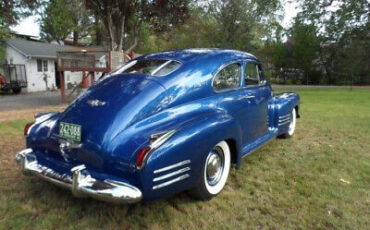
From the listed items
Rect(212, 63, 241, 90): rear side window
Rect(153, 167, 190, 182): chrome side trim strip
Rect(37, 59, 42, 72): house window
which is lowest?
Rect(153, 167, 190, 182): chrome side trim strip

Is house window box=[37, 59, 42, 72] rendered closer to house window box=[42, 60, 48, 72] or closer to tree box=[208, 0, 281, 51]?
house window box=[42, 60, 48, 72]

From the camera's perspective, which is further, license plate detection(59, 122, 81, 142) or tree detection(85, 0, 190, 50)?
tree detection(85, 0, 190, 50)

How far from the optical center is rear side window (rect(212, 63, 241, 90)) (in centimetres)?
352

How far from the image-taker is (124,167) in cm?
243

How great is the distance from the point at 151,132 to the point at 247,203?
4.46 ft

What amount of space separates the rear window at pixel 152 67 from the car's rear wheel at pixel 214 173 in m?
1.02

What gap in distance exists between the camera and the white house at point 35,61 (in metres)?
18.5

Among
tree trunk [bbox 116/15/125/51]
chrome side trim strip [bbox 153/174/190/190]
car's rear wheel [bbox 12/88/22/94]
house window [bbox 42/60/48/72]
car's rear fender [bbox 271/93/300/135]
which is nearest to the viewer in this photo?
chrome side trim strip [bbox 153/174/190/190]

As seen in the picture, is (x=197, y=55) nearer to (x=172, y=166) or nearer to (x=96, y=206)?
(x=172, y=166)

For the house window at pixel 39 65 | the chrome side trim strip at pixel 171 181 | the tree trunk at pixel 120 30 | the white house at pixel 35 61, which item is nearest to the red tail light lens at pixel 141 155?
the chrome side trim strip at pixel 171 181

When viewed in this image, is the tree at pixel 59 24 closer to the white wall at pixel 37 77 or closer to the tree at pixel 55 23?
the tree at pixel 55 23

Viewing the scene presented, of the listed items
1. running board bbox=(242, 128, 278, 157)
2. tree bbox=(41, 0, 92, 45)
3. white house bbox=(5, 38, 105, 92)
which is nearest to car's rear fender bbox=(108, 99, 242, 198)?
running board bbox=(242, 128, 278, 157)

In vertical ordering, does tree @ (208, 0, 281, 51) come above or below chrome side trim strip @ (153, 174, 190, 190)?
above

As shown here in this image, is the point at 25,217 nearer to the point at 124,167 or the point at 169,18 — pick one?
the point at 124,167
